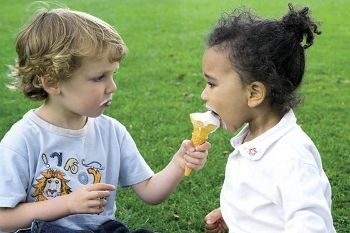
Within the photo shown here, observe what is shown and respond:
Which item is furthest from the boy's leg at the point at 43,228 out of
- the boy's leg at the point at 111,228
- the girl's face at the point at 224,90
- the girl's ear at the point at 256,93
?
the girl's ear at the point at 256,93

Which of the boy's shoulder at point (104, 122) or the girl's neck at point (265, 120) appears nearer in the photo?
the girl's neck at point (265, 120)

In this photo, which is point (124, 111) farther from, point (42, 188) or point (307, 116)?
point (42, 188)

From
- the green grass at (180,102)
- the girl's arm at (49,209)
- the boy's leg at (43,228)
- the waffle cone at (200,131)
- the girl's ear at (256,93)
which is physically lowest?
the green grass at (180,102)

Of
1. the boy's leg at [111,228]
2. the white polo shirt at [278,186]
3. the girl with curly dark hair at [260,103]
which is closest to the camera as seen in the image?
the white polo shirt at [278,186]

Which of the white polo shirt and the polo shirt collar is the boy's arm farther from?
the polo shirt collar

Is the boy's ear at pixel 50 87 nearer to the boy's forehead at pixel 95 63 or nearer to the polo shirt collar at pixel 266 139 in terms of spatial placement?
the boy's forehead at pixel 95 63

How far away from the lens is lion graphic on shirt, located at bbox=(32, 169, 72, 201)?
2887 millimetres

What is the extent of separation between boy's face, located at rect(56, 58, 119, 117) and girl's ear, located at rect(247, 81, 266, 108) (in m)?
0.66

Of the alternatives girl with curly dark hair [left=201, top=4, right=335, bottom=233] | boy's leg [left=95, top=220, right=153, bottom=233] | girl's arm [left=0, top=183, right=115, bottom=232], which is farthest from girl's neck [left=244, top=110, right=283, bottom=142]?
boy's leg [left=95, top=220, right=153, bottom=233]

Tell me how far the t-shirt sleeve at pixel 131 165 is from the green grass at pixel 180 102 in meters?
0.67

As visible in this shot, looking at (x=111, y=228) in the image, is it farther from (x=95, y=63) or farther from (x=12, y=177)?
(x=95, y=63)

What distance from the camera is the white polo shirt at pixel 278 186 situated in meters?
2.33

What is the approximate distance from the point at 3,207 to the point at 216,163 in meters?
2.30

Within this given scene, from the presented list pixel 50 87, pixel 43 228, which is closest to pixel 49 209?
pixel 43 228
